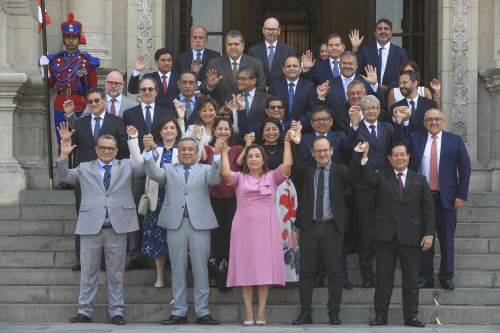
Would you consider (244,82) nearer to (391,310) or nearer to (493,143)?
(391,310)

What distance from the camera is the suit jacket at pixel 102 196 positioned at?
11922 mm

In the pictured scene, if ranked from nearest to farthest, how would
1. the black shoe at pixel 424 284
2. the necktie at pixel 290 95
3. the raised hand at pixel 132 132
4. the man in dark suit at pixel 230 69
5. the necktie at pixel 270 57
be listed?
the raised hand at pixel 132 132 → the black shoe at pixel 424 284 → the necktie at pixel 290 95 → the man in dark suit at pixel 230 69 → the necktie at pixel 270 57

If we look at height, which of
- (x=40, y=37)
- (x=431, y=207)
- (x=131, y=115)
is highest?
(x=40, y=37)

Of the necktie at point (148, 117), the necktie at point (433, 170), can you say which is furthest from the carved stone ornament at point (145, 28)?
the necktie at point (433, 170)

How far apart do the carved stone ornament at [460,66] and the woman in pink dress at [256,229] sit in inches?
182

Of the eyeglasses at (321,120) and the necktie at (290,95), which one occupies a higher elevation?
the necktie at (290,95)

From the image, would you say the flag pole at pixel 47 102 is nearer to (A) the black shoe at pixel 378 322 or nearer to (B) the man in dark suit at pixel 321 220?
(B) the man in dark suit at pixel 321 220

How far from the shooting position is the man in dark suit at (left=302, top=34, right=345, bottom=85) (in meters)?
14.1

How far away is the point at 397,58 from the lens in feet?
48.1

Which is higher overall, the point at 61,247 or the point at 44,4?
the point at 44,4

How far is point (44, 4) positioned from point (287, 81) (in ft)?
11.5

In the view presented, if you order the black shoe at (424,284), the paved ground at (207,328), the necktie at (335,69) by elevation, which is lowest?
the paved ground at (207,328)

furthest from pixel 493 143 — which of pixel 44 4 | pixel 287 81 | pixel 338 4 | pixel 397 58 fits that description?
pixel 338 4

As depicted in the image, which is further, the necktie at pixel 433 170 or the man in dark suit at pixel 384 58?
the man in dark suit at pixel 384 58
